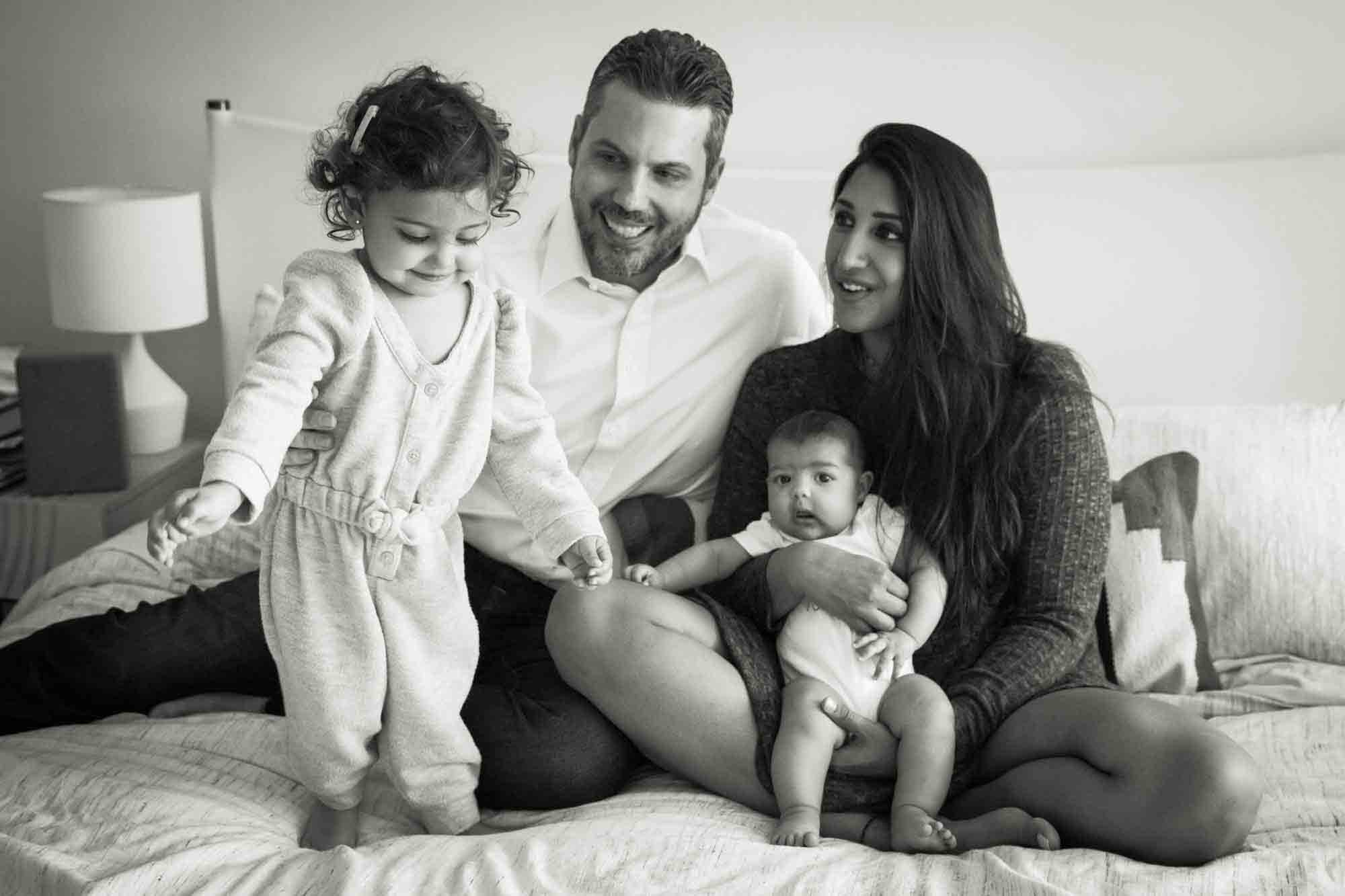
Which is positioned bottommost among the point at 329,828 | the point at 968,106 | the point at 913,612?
the point at 329,828

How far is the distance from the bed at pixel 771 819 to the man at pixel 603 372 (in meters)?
0.10

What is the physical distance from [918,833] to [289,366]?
836 mm

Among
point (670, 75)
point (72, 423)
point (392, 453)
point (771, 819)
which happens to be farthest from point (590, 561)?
point (72, 423)

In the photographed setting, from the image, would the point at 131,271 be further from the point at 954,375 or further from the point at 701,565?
the point at 954,375

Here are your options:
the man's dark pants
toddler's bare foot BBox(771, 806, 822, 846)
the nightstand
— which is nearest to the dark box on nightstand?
the nightstand

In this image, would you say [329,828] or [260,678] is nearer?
[329,828]

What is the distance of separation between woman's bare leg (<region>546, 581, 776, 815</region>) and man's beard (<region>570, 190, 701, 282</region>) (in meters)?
0.50

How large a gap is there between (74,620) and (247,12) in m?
1.58

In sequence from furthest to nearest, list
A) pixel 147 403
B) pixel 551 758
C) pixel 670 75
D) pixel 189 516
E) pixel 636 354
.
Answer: pixel 147 403, pixel 636 354, pixel 670 75, pixel 551 758, pixel 189 516

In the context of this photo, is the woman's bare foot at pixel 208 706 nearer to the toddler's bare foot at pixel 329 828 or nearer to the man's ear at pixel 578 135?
the toddler's bare foot at pixel 329 828

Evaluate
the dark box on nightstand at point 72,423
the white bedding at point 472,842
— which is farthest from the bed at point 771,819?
the dark box on nightstand at point 72,423

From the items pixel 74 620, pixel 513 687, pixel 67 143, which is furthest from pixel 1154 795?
pixel 67 143

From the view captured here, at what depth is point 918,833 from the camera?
4.94ft

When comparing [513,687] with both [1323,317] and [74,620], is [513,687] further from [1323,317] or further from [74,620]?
[1323,317]
